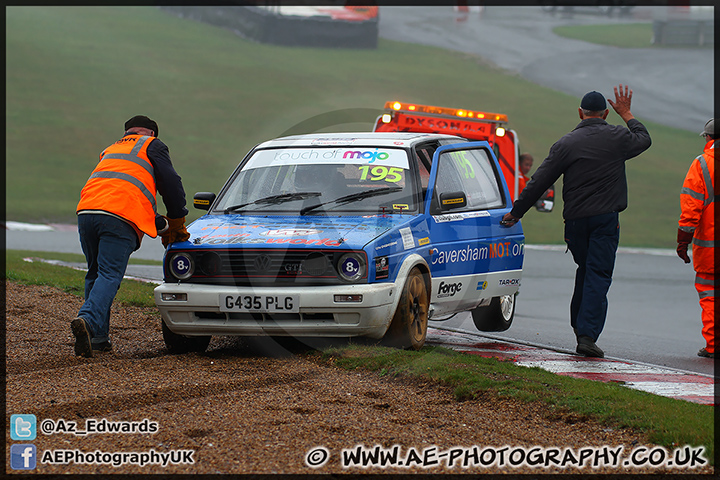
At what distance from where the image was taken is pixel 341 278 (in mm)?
6777

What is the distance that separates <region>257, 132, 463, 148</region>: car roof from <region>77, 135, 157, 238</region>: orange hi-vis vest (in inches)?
66.1

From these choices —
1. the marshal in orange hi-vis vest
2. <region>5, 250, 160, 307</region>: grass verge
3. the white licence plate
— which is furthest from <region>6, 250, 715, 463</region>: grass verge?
<region>5, 250, 160, 307</region>: grass verge

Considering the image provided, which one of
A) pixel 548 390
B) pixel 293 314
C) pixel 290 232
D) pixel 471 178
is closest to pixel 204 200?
pixel 290 232

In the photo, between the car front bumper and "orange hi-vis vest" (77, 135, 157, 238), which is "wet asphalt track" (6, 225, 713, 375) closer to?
the car front bumper

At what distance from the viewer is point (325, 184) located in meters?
7.88

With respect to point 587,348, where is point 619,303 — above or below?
below

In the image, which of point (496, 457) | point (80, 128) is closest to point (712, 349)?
point (496, 457)

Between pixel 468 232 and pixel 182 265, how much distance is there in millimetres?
2671

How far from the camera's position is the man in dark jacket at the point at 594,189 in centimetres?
795

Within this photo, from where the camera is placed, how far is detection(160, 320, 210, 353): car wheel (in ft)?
23.9

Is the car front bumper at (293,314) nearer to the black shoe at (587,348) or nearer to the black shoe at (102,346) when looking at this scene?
the black shoe at (102,346)

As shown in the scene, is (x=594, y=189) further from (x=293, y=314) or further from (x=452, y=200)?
(x=293, y=314)

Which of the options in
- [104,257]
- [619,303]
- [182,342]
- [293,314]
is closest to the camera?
[293,314]
